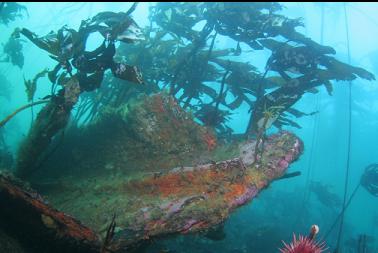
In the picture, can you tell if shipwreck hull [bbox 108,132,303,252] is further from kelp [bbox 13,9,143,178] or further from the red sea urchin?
kelp [bbox 13,9,143,178]

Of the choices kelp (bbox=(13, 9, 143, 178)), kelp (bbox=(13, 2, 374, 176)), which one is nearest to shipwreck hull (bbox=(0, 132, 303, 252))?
kelp (bbox=(13, 2, 374, 176))

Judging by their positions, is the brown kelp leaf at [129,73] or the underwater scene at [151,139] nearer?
the underwater scene at [151,139]

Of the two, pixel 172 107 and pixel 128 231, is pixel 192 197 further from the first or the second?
pixel 172 107

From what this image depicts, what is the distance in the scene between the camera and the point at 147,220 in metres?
3.00

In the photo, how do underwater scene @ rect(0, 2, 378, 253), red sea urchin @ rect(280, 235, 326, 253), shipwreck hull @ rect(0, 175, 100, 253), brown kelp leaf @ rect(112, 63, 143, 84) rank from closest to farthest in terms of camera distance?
1. shipwreck hull @ rect(0, 175, 100, 253)
2. red sea urchin @ rect(280, 235, 326, 253)
3. underwater scene @ rect(0, 2, 378, 253)
4. brown kelp leaf @ rect(112, 63, 143, 84)

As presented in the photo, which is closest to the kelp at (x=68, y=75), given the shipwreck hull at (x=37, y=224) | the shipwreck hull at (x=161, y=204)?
the shipwreck hull at (x=161, y=204)

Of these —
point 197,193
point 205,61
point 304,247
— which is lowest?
point 304,247

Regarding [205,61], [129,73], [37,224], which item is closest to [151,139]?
[129,73]

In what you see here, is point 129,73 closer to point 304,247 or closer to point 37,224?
point 37,224

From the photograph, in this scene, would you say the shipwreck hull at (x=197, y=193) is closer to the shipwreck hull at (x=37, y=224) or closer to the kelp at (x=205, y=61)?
the shipwreck hull at (x=37, y=224)

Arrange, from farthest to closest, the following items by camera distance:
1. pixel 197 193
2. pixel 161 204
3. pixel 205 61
A: pixel 205 61, pixel 197 193, pixel 161 204

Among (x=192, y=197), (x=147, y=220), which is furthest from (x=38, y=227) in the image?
(x=192, y=197)

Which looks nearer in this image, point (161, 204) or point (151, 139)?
point (161, 204)

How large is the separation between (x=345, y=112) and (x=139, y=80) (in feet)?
144
